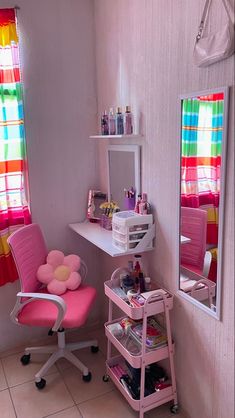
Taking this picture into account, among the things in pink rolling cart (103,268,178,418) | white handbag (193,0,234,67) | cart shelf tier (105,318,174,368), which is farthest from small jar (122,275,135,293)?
white handbag (193,0,234,67)

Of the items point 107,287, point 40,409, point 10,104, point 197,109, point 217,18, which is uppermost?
point 217,18

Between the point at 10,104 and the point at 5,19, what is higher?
the point at 5,19

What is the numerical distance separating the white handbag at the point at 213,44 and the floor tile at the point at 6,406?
6.95 ft

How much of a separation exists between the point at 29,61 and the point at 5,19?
28 centimetres

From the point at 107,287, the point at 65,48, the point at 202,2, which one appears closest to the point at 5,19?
the point at 65,48

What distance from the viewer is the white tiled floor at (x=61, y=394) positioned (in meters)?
1.99

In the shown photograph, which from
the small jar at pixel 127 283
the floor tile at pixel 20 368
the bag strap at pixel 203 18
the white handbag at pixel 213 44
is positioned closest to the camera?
the white handbag at pixel 213 44

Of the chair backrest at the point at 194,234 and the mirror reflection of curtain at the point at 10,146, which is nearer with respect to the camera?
the chair backrest at the point at 194,234

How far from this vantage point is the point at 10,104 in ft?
7.48

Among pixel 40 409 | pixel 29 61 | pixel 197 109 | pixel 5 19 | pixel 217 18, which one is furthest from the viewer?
pixel 29 61

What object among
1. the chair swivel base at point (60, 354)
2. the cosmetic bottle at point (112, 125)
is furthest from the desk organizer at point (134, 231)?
the chair swivel base at point (60, 354)

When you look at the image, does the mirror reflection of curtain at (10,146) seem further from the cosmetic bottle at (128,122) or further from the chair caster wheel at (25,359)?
the cosmetic bottle at (128,122)

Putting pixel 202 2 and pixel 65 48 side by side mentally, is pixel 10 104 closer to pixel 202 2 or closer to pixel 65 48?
pixel 65 48

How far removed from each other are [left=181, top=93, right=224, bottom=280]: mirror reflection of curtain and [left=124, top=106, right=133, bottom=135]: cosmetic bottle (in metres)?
0.48
